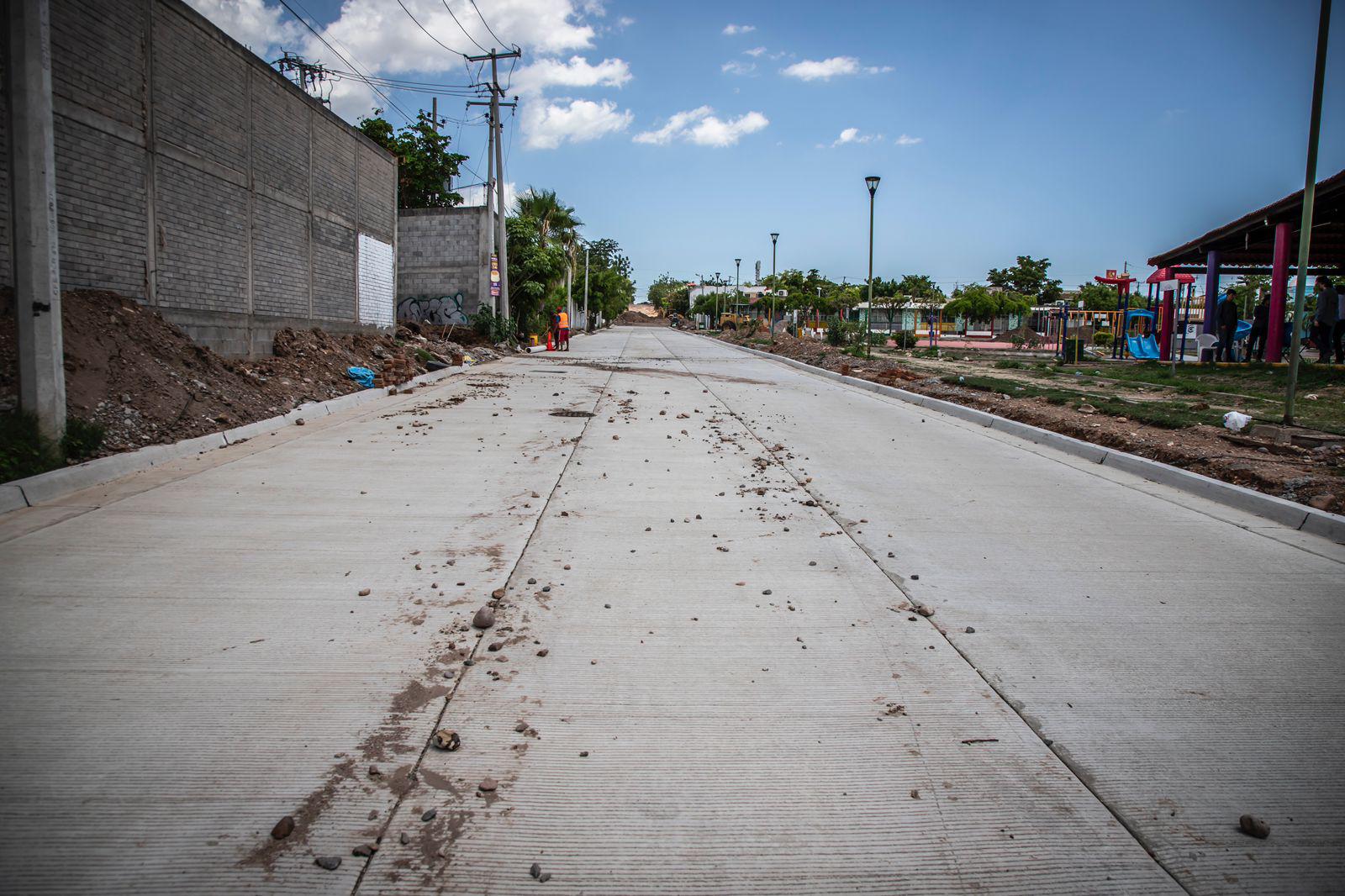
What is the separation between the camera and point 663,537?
5891 mm

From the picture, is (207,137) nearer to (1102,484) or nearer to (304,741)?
(304,741)

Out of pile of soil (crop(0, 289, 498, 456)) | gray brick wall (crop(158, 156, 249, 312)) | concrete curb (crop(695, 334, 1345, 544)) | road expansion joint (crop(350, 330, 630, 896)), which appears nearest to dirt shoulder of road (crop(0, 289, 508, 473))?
pile of soil (crop(0, 289, 498, 456))

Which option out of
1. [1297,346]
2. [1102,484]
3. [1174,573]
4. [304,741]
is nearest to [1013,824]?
[304,741]

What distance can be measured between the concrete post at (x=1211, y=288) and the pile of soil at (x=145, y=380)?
2529cm

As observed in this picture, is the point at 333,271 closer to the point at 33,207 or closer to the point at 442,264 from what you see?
the point at 33,207

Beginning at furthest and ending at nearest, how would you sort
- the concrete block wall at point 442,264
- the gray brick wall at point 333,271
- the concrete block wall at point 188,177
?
the concrete block wall at point 442,264
the gray brick wall at point 333,271
the concrete block wall at point 188,177

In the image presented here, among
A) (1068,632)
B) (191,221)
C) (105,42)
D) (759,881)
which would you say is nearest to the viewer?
(759,881)

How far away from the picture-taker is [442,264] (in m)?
31.7

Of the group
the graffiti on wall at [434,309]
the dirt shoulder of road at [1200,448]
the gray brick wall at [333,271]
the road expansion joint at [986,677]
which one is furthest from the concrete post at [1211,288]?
the graffiti on wall at [434,309]

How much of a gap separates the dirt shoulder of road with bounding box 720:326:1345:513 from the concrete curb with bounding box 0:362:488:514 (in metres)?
10.8

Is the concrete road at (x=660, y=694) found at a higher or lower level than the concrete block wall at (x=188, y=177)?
lower

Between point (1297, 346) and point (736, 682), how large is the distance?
413 inches

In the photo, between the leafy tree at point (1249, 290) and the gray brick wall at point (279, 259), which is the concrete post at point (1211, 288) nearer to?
the gray brick wall at point (279, 259)

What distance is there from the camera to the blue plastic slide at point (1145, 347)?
26953mm
